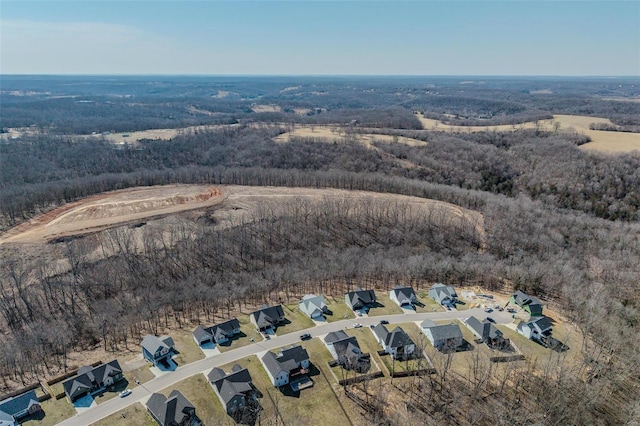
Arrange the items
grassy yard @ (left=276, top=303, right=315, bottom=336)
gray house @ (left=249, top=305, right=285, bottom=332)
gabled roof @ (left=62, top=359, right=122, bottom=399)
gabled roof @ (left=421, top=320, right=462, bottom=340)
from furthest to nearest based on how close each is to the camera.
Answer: grassy yard @ (left=276, top=303, right=315, bottom=336), gray house @ (left=249, top=305, right=285, bottom=332), gabled roof @ (left=421, top=320, right=462, bottom=340), gabled roof @ (left=62, top=359, right=122, bottom=399)

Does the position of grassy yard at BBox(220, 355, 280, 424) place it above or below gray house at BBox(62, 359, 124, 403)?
below

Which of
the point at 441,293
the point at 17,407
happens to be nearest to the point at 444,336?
the point at 441,293

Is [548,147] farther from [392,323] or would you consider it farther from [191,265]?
[191,265]

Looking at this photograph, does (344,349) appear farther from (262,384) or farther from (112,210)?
(112,210)

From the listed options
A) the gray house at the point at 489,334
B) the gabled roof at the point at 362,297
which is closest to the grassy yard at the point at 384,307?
the gabled roof at the point at 362,297

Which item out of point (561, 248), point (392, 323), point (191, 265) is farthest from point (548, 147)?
point (191, 265)

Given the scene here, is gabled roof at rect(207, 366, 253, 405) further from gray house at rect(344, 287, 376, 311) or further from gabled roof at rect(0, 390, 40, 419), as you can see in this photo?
gray house at rect(344, 287, 376, 311)

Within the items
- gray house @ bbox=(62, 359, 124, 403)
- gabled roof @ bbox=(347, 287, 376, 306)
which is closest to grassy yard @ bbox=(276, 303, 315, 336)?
gabled roof @ bbox=(347, 287, 376, 306)
